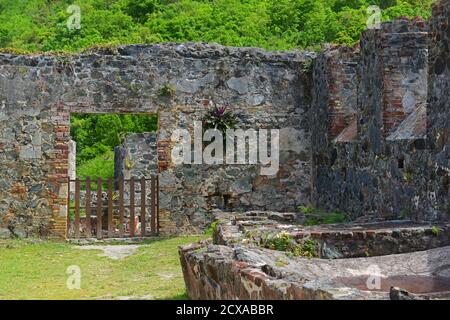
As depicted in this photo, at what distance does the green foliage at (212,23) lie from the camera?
20156 mm

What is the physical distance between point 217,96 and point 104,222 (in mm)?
4703

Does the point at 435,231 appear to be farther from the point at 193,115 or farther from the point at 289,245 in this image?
the point at 193,115

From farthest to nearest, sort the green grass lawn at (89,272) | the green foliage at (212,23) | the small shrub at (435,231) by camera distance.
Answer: the green foliage at (212,23) → the green grass lawn at (89,272) → the small shrub at (435,231)

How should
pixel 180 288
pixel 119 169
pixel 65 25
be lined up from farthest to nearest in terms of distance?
pixel 65 25 → pixel 119 169 → pixel 180 288

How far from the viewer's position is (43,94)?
11969 mm

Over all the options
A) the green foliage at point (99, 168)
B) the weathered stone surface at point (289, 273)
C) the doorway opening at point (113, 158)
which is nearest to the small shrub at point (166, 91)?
→ the doorway opening at point (113, 158)

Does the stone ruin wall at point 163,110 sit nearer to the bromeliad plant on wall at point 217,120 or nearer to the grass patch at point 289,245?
the bromeliad plant on wall at point 217,120

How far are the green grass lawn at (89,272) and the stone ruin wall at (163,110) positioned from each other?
75cm

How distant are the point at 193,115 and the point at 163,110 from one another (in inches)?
19.9

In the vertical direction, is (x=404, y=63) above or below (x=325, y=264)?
above

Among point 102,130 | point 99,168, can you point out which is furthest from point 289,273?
point 102,130

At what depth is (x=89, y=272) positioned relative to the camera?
28.3 feet
